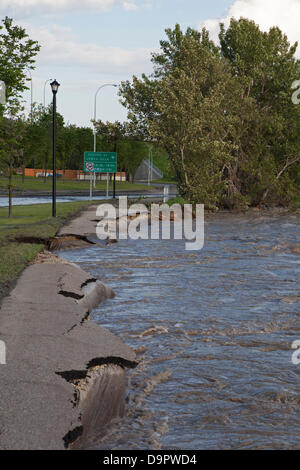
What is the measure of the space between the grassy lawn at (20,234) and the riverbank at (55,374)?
1447 mm

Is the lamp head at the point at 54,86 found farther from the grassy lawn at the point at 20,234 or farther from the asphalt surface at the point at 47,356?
the asphalt surface at the point at 47,356

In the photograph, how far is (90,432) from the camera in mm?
5137

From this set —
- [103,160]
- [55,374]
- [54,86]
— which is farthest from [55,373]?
[103,160]

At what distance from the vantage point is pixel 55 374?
5.59 meters

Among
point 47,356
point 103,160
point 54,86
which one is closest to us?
point 47,356

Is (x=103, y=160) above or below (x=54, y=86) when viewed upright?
below

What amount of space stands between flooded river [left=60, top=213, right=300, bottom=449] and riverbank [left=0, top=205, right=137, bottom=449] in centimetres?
25

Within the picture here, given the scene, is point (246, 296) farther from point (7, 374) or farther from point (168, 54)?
point (168, 54)

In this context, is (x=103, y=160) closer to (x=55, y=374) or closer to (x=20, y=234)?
(x=20, y=234)

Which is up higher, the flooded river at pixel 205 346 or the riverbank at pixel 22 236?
the riverbank at pixel 22 236

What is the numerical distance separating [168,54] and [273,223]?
1642 centimetres

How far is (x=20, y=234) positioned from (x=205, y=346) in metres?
10.6

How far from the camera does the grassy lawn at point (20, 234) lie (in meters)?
11.4

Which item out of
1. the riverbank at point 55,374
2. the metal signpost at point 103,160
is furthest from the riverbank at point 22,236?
the metal signpost at point 103,160
